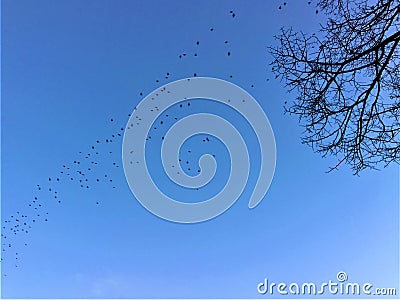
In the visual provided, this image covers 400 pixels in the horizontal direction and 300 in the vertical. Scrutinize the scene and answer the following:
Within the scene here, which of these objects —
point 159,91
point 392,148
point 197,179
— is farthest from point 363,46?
point 159,91

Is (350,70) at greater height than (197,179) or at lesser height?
lesser

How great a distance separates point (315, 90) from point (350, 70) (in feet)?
1.27

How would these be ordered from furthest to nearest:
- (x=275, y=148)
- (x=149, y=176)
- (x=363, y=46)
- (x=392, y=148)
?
(x=149, y=176), (x=275, y=148), (x=392, y=148), (x=363, y=46)

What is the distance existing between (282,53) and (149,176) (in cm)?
430

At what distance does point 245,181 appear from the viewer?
7.33 m

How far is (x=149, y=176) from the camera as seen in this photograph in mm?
7742

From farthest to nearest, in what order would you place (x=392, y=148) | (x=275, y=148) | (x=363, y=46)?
(x=275, y=148) < (x=392, y=148) < (x=363, y=46)

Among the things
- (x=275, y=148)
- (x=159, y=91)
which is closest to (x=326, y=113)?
(x=275, y=148)

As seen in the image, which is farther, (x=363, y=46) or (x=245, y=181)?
(x=245, y=181)

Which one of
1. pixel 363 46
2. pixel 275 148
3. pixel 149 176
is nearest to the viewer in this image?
pixel 363 46

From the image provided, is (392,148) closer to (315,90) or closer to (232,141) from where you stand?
(315,90)

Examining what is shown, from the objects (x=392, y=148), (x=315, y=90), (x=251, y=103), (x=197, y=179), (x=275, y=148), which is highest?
(x=251, y=103)

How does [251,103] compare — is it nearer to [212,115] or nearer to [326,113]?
[212,115]

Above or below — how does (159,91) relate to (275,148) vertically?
above
